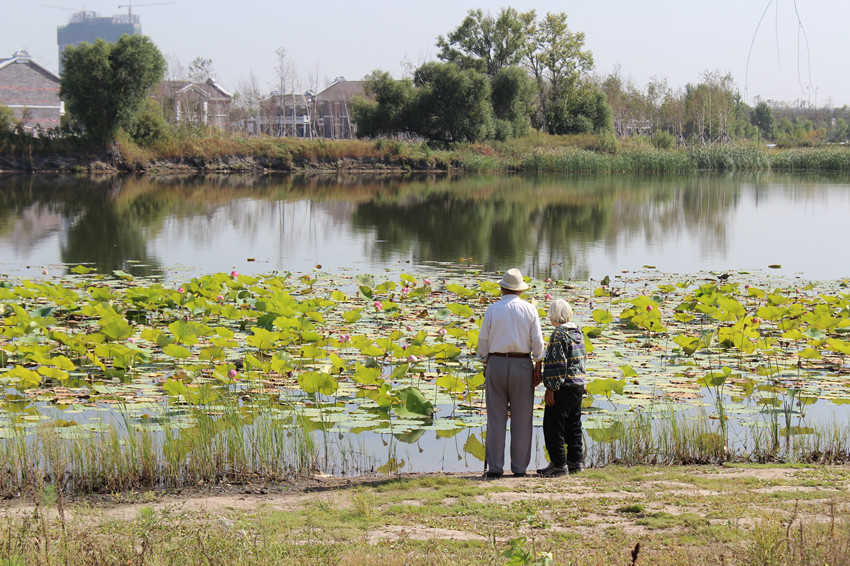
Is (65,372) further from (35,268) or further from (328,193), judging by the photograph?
(328,193)

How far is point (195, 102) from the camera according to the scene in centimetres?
7012

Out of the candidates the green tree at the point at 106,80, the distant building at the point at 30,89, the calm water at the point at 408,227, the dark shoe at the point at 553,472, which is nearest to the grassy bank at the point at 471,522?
the dark shoe at the point at 553,472

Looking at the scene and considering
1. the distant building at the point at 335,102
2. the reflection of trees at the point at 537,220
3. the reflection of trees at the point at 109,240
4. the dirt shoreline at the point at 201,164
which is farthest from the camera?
the distant building at the point at 335,102

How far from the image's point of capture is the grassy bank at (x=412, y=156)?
46094 millimetres

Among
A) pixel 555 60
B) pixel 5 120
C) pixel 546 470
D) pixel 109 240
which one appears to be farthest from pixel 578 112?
pixel 546 470

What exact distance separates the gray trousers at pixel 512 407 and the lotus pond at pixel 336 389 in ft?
1.51

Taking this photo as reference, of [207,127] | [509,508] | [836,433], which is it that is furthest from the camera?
[207,127]

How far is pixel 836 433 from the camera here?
20.8 feet

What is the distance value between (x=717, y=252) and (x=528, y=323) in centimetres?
1583

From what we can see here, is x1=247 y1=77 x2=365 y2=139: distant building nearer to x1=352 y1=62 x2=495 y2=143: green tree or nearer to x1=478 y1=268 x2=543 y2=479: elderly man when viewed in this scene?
x1=352 y1=62 x2=495 y2=143: green tree

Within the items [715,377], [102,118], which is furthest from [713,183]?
[715,377]

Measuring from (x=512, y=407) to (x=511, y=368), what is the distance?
0.96 feet

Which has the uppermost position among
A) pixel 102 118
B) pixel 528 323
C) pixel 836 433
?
pixel 102 118

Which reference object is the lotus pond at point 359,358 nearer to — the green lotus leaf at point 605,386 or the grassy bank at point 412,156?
the green lotus leaf at point 605,386
